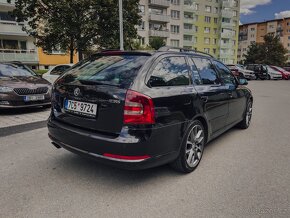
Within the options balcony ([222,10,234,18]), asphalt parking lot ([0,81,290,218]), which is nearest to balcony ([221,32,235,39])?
balcony ([222,10,234,18])

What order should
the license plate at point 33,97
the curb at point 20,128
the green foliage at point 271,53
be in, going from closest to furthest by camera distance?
the curb at point 20,128 < the license plate at point 33,97 < the green foliage at point 271,53

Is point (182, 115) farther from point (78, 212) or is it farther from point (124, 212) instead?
point (78, 212)

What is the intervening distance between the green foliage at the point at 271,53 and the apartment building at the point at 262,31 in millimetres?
34125

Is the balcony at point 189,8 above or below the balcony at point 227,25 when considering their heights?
above

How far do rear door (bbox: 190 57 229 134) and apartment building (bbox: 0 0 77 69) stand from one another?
22.5 m

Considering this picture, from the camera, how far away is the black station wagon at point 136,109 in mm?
2664

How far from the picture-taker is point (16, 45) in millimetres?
27859

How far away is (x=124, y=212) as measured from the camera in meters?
2.50

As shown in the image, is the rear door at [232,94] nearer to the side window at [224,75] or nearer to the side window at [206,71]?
the side window at [224,75]

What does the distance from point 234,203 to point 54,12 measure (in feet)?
55.9

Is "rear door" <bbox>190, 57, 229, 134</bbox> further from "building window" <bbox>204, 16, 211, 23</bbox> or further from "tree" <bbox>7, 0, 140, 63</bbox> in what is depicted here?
"building window" <bbox>204, 16, 211, 23</bbox>

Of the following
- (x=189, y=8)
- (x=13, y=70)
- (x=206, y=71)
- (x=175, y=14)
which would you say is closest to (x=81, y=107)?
(x=206, y=71)

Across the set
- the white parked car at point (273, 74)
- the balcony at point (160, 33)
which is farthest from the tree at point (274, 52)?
the white parked car at point (273, 74)

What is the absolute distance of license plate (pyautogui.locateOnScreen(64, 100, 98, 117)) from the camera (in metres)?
2.87
